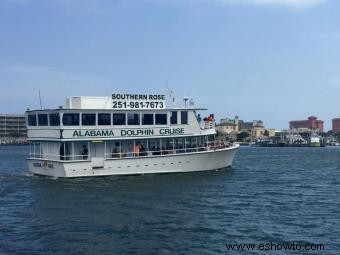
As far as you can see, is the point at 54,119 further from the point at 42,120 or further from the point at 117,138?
the point at 117,138

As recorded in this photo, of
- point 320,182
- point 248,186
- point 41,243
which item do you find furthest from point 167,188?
point 41,243

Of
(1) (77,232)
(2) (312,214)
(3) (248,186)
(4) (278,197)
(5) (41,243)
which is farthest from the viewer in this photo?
(3) (248,186)

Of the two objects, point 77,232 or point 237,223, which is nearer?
point 77,232

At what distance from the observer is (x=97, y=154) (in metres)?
43.5

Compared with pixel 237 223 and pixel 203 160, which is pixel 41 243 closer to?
pixel 237 223

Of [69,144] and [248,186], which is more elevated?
[69,144]

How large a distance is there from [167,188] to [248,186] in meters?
6.21

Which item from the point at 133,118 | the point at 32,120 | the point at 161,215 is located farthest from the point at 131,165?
the point at 161,215

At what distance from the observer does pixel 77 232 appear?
22.9 metres

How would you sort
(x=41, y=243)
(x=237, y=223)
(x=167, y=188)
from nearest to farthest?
(x=41, y=243) < (x=237, y=223) < (x=167, y=188)

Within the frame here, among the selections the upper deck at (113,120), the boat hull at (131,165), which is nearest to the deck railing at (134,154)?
the boat hull at (131,165)

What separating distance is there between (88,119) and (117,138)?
275 cm

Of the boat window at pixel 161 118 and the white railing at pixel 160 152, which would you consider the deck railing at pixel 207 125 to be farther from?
the boat window at pixel 161 118

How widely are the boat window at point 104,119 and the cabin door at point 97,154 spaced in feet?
5.44
